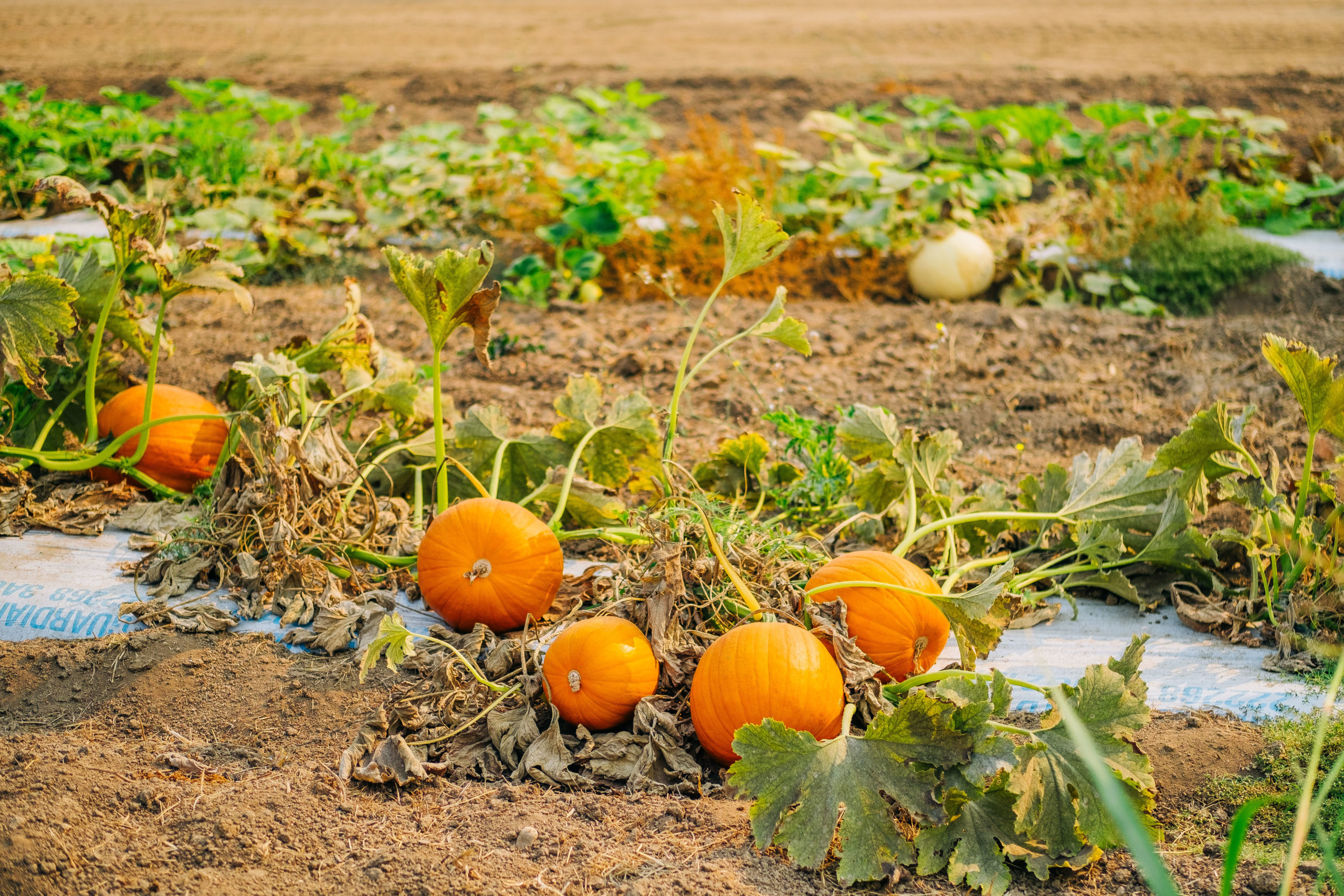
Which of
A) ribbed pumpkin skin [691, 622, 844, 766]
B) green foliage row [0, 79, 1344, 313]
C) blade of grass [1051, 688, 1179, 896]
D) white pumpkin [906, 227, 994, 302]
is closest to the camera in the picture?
blade of grass [1051, 688, 1179, 896]

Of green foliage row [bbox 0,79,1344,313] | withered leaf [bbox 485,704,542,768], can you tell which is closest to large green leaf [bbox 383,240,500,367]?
withered leaf [bbox 485,704,542,768]

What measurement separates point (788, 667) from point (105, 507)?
2183mm

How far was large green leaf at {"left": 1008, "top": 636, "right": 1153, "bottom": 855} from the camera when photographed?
179 centimetres

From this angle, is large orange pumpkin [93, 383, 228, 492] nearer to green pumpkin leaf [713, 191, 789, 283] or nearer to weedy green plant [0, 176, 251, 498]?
weedy green plant [0, 176, 251, 498]

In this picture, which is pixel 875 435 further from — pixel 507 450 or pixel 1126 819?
pixel 1126 819

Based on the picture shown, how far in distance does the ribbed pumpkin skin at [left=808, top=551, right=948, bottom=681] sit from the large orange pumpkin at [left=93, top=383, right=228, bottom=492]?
1.96 meters

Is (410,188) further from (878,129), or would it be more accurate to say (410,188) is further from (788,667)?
(788,667)

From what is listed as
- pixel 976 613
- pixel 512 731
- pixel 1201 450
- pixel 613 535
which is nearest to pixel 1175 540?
pixel 1201 450

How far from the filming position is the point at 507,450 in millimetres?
2977

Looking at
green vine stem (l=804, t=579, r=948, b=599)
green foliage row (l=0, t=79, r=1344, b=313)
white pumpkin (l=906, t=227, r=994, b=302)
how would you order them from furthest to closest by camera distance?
green foliage row (l=0, t=79, r=1344, b=313)
white pumpkin (l=906, t=227, r=994, b=302)
green vine stem (l=804, t=579, r=948, b=599)

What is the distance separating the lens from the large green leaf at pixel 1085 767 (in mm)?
1786

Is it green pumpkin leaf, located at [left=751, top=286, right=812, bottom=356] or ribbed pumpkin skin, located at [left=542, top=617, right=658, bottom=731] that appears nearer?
ribbed pumpkin skin, located at [left=542, top=617, right=658, bottom=731]

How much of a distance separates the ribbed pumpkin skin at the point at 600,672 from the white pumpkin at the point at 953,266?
3508 mm

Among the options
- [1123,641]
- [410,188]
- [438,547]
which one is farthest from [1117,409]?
[410,188]
